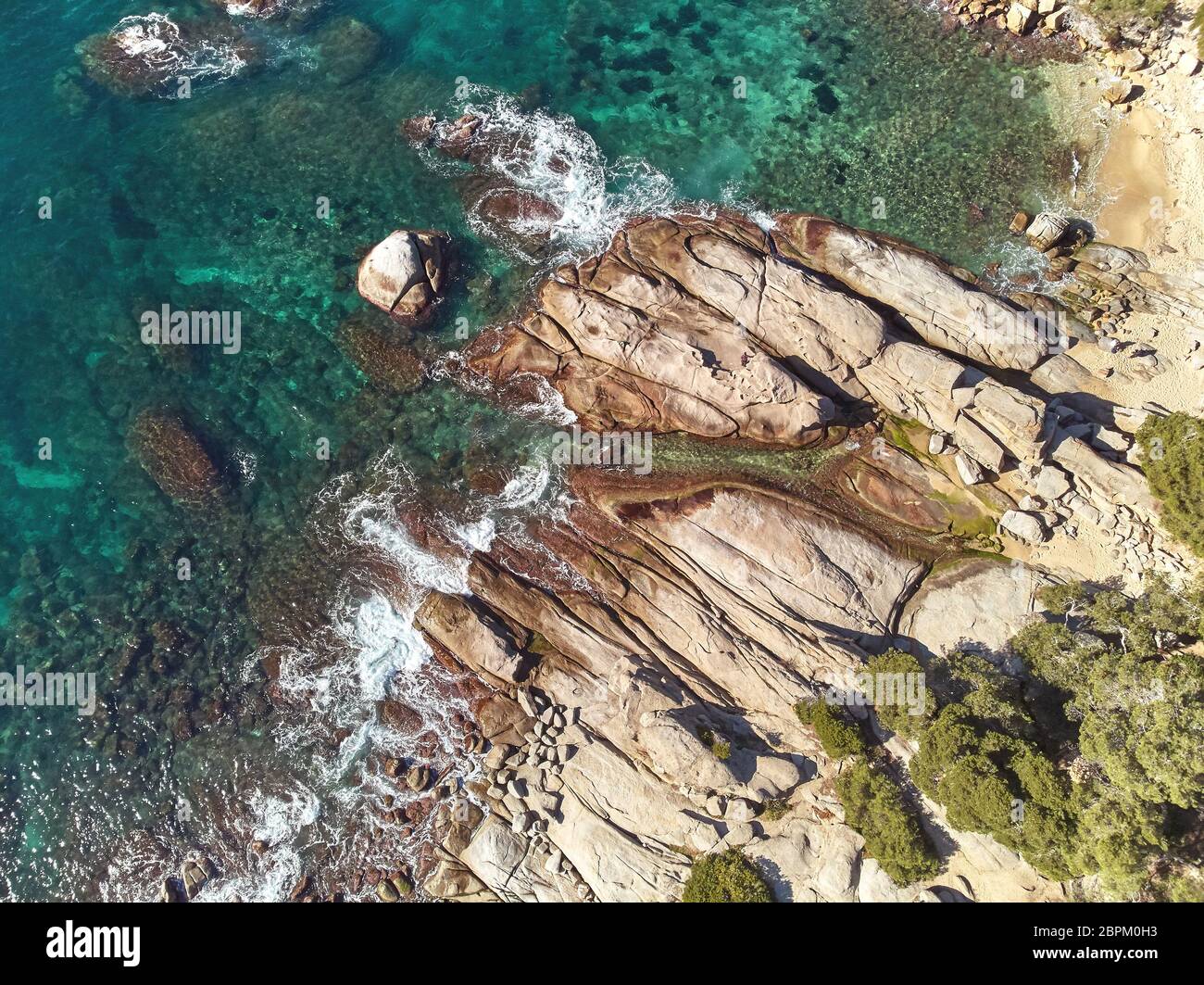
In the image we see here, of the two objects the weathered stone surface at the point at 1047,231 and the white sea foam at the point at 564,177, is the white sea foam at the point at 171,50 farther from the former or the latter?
the weathered stone surface at the point at 1047,231

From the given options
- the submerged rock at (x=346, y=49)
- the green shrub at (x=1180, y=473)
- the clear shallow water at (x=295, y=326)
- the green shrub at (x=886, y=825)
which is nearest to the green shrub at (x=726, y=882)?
the green shrub at (x=886, y=825)

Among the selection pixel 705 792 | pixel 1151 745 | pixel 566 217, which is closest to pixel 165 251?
pixel 566 217

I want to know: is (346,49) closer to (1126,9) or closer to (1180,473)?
(1126,9)

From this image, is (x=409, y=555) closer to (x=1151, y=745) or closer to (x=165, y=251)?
(x=165, y=251)

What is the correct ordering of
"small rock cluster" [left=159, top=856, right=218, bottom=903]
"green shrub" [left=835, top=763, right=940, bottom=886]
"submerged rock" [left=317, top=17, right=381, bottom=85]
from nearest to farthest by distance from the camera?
"green shrub" [left=835, top=763, right=940, bottom=886] < "small rock cluster" [left=159, top=856, right=218, bottom=903] < "submerged rock" [left=317, top=17, right=381, bottom=85]

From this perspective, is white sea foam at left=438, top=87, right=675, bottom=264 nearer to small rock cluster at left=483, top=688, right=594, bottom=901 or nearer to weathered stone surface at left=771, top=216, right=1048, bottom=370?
weathered stone surface at left=771, top=216, right=1048, bottom=370

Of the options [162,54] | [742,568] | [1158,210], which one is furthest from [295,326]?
[1158,210]

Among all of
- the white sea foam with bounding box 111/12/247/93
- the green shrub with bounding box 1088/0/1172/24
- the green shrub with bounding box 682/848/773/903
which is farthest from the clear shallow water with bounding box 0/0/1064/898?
the green shrub with bounding box 682/848/773/903
